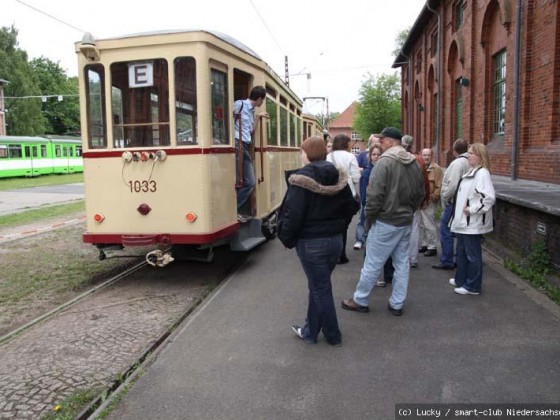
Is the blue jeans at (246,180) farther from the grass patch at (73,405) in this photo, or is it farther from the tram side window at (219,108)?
the grass patch at (73,405)

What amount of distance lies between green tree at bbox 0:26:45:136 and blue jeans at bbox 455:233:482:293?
59.6 metres

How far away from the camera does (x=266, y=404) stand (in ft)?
11.2

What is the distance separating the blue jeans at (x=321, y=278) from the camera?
4.18m

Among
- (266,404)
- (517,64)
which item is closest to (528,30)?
(517,64)

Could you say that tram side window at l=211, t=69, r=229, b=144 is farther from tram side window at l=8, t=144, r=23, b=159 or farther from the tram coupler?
tram side window at l=8, t=144, r=23, b=159

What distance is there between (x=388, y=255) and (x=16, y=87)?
6148cm

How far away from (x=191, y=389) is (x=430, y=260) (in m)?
4.91

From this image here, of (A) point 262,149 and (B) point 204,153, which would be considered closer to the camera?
Answer: (B) point 204,153

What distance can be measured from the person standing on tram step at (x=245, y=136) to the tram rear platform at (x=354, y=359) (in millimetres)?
1783

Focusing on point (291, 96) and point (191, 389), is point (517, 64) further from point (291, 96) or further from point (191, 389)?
point (191, 389)

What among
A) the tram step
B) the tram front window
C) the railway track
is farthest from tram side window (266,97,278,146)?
the railway track

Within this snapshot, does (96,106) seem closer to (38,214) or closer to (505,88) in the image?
(38,214)

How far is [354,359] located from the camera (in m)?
4.11

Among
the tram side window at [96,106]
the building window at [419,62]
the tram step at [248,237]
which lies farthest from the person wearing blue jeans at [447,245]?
the building window at [419,62]
